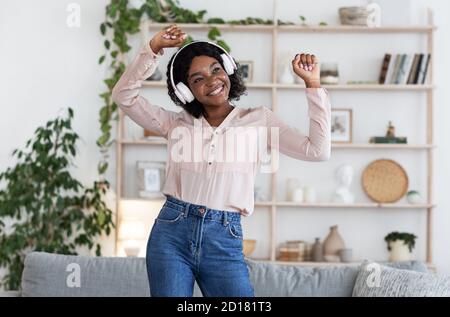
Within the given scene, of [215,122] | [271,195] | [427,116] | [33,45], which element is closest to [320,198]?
[271,195]

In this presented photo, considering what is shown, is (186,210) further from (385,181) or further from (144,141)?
(385,181)

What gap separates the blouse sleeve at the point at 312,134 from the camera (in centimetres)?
170

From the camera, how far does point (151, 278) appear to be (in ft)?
5.59

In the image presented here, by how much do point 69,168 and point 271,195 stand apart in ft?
3.88

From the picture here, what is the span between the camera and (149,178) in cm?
508

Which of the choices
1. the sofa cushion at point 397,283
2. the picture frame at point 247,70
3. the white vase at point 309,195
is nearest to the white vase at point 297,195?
the white vase at point 309,195

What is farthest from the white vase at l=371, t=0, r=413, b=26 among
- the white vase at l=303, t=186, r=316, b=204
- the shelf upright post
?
the white vase at l=303, t=186, r=316, b=204

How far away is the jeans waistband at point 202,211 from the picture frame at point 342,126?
3382 mm

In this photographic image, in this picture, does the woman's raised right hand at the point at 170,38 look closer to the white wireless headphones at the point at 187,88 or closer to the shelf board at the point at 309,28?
the white wireless headphones at the point at 187,88

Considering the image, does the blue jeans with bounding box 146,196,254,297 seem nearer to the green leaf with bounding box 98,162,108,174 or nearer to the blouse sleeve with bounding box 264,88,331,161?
the blouse sleeve with bounding box 264,88,331,161

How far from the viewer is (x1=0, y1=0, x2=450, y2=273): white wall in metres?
5.13

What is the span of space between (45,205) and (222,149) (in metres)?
3.22

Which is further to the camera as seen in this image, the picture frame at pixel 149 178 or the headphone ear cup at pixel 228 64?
the picture frame at pixel 149 178

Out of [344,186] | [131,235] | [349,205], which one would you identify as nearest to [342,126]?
[344,186]
